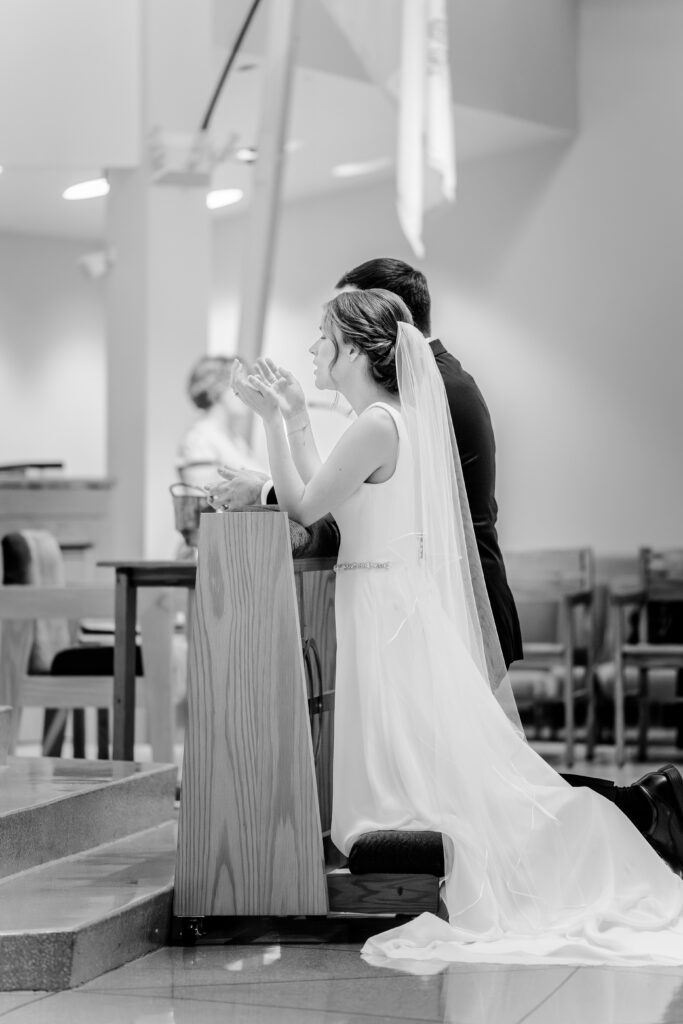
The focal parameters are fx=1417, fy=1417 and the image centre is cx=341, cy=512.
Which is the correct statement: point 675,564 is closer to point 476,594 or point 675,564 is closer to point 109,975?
point 476,594

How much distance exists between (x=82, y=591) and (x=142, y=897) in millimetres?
1792

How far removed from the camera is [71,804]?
3.39 metres

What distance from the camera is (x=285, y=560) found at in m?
3.00

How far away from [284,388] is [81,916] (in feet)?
3.87

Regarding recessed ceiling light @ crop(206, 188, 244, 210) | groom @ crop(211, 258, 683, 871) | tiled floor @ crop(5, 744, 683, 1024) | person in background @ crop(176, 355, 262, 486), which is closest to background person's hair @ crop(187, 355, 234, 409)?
person in background @ crop(176, 355, 262, 486)

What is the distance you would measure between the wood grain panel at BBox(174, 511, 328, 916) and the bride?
143 mm

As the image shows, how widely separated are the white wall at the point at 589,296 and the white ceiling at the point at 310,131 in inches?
16.1

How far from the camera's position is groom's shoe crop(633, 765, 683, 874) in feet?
10.4

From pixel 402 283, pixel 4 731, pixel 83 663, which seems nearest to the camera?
pixel 402 283

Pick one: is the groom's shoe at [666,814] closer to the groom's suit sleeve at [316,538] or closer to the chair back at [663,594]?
the groom's suit sleeve at [316,538]

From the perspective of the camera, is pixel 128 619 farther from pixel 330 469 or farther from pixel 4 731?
pixel 330 469

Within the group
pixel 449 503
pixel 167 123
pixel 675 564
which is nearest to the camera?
pixel 449 503

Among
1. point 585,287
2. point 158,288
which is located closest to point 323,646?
point 158,288

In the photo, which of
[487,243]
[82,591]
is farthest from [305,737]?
[487,243]
